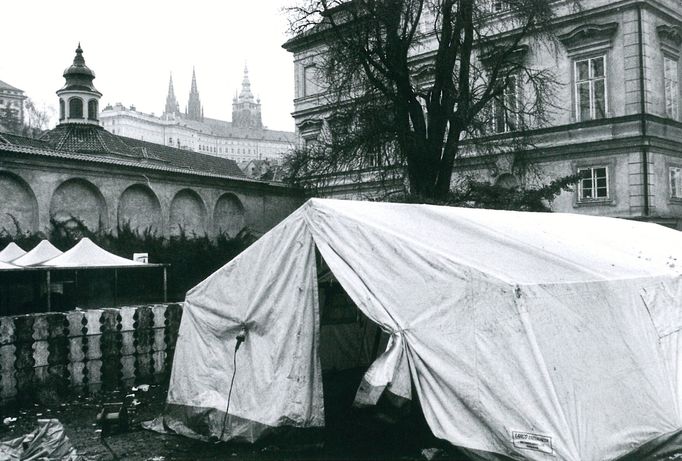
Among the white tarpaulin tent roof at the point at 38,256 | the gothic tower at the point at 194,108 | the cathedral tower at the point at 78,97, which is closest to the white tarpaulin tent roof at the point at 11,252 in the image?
the white tarpaulin tent roof at the point at 38,256

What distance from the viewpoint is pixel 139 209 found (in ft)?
69.8

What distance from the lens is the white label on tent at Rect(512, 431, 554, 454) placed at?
4875 millimetres

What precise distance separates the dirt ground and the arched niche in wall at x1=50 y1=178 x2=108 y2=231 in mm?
11963

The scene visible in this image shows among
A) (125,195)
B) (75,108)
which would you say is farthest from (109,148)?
(125,195)

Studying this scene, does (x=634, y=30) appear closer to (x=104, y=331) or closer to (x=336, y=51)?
(x=336, y=51)

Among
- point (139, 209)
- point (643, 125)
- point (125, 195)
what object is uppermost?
point (643, 125)

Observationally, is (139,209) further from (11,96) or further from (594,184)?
(11,96)

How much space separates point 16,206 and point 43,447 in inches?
533

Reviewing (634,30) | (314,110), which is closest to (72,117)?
(314,110)

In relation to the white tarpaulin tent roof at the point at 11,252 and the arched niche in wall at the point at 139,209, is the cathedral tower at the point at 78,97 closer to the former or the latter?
the arched niche in wall at the point at 139,209

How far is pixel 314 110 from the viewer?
32.3 meters


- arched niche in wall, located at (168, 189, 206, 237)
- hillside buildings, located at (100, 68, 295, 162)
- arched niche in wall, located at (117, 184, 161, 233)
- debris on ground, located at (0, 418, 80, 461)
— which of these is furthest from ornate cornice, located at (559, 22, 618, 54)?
hillside buildings, located at (100, 68, 295, 162)

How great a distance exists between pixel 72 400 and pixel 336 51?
1039 cm

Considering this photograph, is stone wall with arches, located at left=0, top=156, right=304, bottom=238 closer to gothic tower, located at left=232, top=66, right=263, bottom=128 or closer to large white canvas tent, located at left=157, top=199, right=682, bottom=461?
large white canvas tent, located at left=157, top=199, right=682, bottom=461
